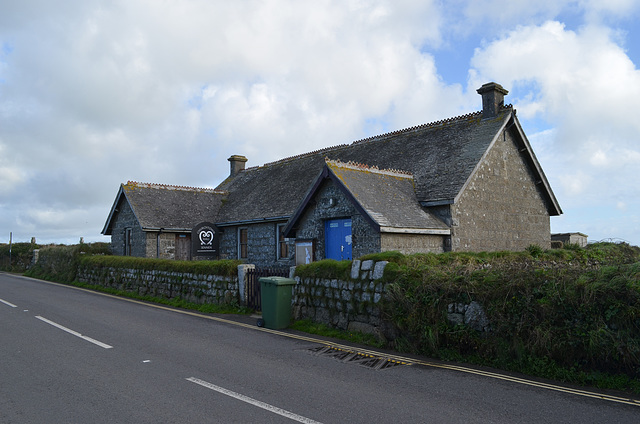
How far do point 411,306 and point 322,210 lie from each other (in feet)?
29.5

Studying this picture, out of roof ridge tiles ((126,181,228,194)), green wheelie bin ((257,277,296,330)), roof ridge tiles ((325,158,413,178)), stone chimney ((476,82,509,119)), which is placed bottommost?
green wheelie bin ((257,277,296,330))

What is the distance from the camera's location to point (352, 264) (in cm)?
1120

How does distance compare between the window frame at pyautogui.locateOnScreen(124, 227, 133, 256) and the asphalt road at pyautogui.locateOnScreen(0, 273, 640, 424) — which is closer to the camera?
the asphalt road at pyautogui.locateOnScreen(0, 273, 640, 424)

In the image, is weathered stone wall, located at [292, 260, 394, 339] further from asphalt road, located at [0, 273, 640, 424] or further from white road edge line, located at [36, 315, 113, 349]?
white road edge line, located at [36, 315, 113, 349]

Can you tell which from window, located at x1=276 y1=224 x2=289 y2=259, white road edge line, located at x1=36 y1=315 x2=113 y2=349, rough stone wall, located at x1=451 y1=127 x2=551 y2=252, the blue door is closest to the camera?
white road edge line, located at x1=36 y1=315 x2=113 y2=349

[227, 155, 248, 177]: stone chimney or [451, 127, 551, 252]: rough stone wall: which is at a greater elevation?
[227, 155, 248, 177]: stone chimney

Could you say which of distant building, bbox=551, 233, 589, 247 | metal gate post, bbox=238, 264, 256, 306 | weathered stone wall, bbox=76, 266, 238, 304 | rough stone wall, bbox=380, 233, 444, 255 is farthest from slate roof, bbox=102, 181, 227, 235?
distant building, bbox=551, 233, 589, 247

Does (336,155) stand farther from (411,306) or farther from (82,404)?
(82,404)

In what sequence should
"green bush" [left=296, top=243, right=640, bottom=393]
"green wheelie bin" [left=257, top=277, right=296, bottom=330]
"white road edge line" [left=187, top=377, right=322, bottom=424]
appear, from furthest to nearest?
"green wheelie bin" [left=257, top=277, right=296, bottom=330], "green bush" [left=296, top=243, right=640, bottom=393], "white road edge line" [left=187, top=377, right=322, bottom=424]

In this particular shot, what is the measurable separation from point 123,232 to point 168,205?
124 inches

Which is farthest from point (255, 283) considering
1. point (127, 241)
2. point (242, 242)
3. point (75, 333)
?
point (127, 241)

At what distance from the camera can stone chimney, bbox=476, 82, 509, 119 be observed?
2112 cm

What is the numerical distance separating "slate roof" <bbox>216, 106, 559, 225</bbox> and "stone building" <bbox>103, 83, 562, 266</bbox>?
0.06 m

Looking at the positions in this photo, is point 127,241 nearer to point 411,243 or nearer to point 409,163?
point 409,163
